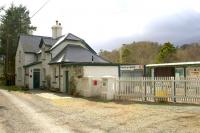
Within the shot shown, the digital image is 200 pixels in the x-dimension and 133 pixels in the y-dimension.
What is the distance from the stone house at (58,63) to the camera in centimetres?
2602

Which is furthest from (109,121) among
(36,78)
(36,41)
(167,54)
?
(167,54)

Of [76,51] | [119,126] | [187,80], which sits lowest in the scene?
[119,126]

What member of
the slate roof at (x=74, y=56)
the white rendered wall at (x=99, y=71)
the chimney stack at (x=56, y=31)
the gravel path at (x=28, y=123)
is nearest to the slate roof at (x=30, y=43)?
the chimney stack at (x=56, y=31)

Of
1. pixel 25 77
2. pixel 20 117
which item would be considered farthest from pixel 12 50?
pixel 20 117

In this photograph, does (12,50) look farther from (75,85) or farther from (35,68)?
(75,85)

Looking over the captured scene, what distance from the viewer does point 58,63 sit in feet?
98.1

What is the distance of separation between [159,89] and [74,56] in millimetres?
15108

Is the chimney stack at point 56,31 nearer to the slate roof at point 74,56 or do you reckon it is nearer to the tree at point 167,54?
the slate roof at point 74,56

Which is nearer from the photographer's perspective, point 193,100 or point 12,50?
point 193,100

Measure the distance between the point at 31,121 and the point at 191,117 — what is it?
21.8ft

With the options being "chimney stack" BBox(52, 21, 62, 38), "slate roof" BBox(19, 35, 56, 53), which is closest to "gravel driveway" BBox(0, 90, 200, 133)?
"chimney stack" BBox(52, 21, 62, 38)

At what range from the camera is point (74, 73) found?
85.9ft

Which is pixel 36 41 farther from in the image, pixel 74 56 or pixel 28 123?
pixel 28 123

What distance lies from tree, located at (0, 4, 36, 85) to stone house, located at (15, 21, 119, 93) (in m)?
7.45
